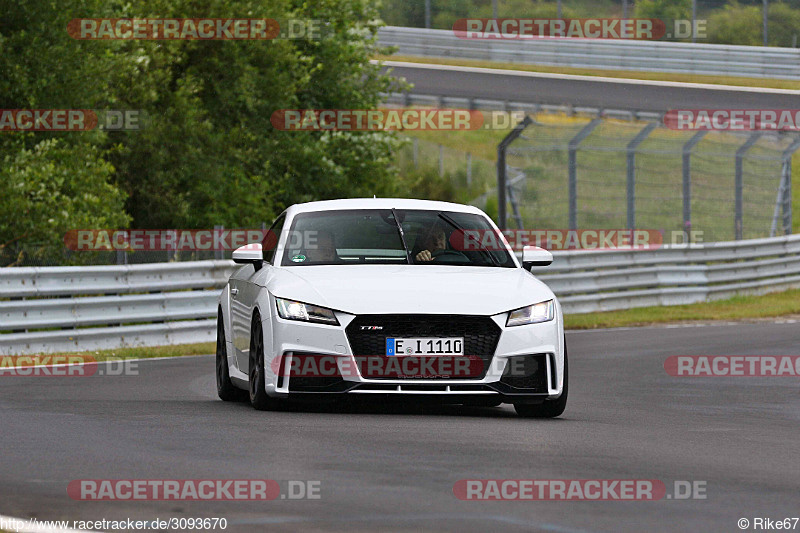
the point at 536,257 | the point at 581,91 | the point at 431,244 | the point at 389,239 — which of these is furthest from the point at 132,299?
the point at 581,91

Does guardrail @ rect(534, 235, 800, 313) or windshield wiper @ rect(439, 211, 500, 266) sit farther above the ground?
windshield wiper @ rect(439, 211, 500, 266)

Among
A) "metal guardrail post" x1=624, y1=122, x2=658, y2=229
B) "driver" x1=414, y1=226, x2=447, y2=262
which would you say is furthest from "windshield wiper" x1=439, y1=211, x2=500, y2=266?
"metal guardrail post" x1=624, y1=122, x2=658, y2=229

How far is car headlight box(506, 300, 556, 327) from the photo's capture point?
991cm

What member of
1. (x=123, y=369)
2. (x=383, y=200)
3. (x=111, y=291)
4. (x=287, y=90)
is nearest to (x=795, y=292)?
(x=287, y=90)

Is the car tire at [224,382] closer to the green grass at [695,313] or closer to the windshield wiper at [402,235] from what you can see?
the windshield wiper at [402,235]

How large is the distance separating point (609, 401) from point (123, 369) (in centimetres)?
550

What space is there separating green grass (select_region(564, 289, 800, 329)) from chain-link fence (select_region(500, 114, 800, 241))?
61.8 inches

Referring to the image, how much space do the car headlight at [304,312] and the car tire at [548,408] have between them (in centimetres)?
155

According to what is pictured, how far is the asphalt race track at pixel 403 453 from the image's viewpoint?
621cm

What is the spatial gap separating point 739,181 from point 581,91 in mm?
18177

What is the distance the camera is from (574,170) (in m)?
26.5

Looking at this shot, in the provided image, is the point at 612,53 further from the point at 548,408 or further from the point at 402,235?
the point at 548,408

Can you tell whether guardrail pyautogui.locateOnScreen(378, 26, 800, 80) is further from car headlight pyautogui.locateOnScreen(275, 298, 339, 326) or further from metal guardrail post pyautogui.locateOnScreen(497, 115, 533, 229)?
car headlight pyautogui.locateOnScreen(275, 298, 339, 326)

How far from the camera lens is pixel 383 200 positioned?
37.6 feet
